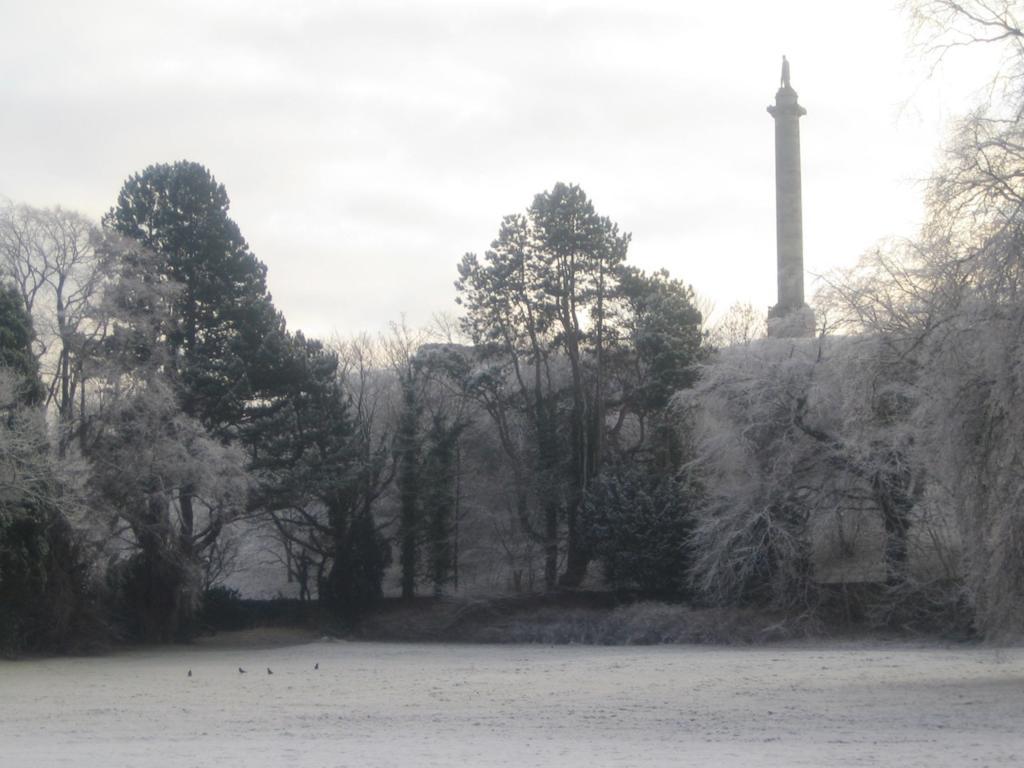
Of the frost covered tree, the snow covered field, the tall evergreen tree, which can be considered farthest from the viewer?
the tall evergreen tree

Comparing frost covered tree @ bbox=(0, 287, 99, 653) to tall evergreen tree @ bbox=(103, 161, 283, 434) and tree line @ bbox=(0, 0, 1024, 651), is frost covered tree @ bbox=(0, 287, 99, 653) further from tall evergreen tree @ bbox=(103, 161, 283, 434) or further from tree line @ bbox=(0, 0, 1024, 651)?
tall evergreen tree @ bbox=(103, 161, 283, 434)

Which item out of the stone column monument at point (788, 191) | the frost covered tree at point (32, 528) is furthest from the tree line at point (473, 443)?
the stone column monument at point (788, 191)

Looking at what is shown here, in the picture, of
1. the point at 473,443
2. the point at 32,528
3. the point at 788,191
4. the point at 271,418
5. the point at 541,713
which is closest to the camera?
the point at 541,713

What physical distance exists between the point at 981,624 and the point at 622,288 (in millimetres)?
29979

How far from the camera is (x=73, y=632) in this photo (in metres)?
37.1

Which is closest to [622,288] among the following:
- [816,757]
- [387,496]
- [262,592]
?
[387,496]

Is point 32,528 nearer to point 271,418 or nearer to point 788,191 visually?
point 271,418

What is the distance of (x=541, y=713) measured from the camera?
1825 cm

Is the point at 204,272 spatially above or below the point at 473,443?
above

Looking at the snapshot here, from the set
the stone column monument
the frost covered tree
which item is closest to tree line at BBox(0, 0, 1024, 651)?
the frost covered tree

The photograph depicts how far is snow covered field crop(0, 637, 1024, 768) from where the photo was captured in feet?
44.7

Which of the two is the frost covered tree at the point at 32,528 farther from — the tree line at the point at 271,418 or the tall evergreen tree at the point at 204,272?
the tall evergreen tree at the point at 204,272

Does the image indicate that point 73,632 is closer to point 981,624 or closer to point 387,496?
point 387,496

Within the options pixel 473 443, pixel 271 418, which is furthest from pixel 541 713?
pixel 473 443
